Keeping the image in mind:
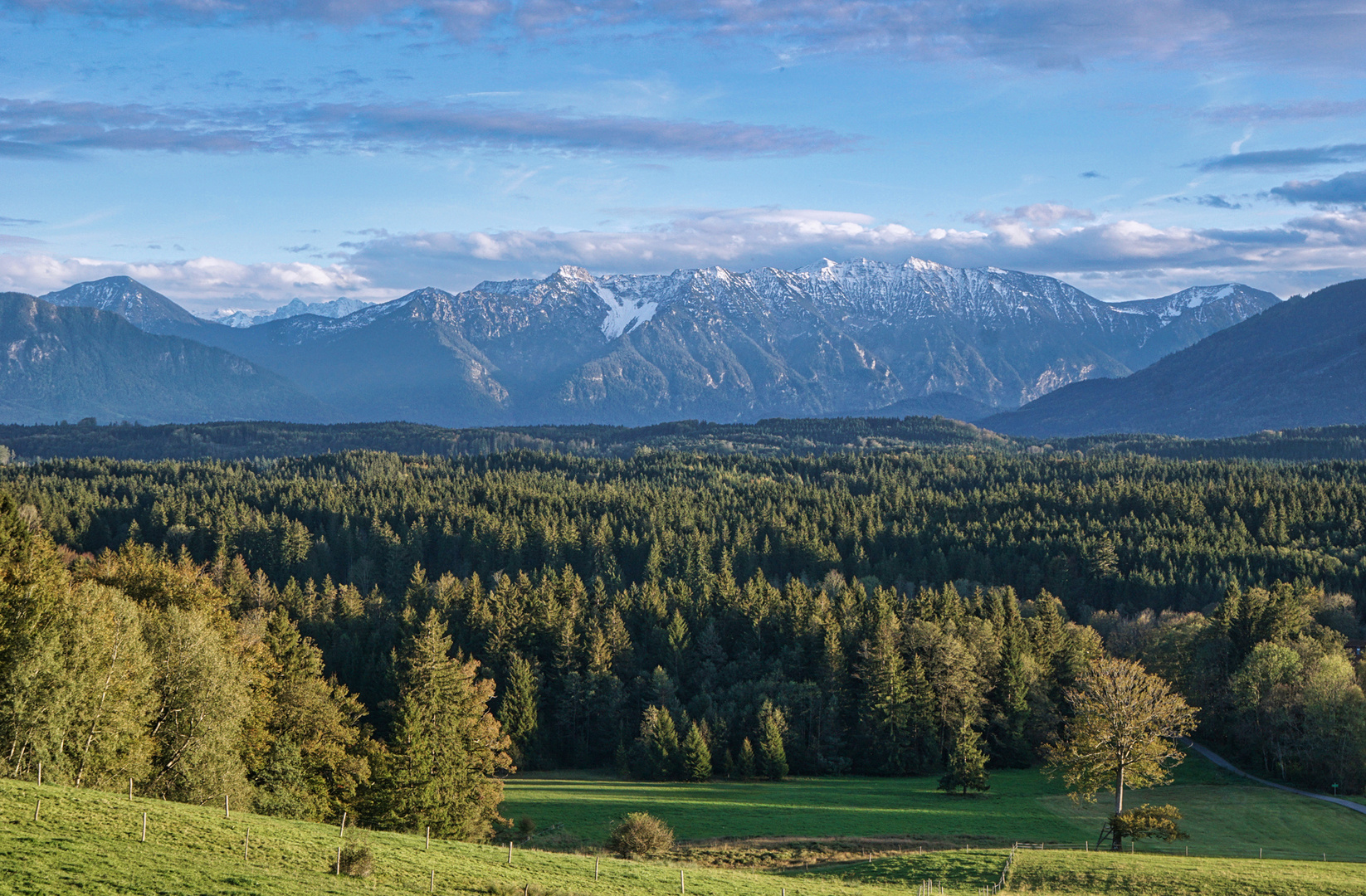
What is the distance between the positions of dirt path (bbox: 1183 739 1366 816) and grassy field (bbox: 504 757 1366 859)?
151 centimetres

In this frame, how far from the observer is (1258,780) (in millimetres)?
104188

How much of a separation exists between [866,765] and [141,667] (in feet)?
246

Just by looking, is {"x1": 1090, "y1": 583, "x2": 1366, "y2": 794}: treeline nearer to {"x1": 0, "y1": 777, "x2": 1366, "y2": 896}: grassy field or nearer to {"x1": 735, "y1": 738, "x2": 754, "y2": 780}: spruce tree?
{"x1": 0, "y1": 777, "x2": 1366, "y2": 896}: grassy field

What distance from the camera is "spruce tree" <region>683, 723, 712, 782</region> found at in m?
102

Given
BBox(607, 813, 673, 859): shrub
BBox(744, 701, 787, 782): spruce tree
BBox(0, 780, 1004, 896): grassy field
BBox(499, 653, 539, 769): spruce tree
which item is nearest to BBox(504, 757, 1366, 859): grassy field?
BBox(744, 701, 787, 782): spruce tree

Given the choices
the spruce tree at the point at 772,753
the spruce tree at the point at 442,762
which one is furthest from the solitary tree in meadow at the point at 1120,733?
the spruce tree at the point at 442,762

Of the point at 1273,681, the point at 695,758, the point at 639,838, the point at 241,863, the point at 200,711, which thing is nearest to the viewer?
the point at 241,863

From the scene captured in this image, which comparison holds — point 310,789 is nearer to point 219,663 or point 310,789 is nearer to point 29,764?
point 219,663

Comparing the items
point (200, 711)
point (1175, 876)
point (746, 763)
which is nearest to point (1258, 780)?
point (746, 763)

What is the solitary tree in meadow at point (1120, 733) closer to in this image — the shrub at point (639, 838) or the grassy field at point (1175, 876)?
the grassy field at point (1175, 876)

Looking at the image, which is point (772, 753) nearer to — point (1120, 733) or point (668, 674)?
point (668, 674)

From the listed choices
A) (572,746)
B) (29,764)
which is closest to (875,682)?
(572,746)

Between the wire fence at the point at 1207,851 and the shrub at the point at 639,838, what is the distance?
2215cm

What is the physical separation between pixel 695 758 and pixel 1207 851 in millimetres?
43955
